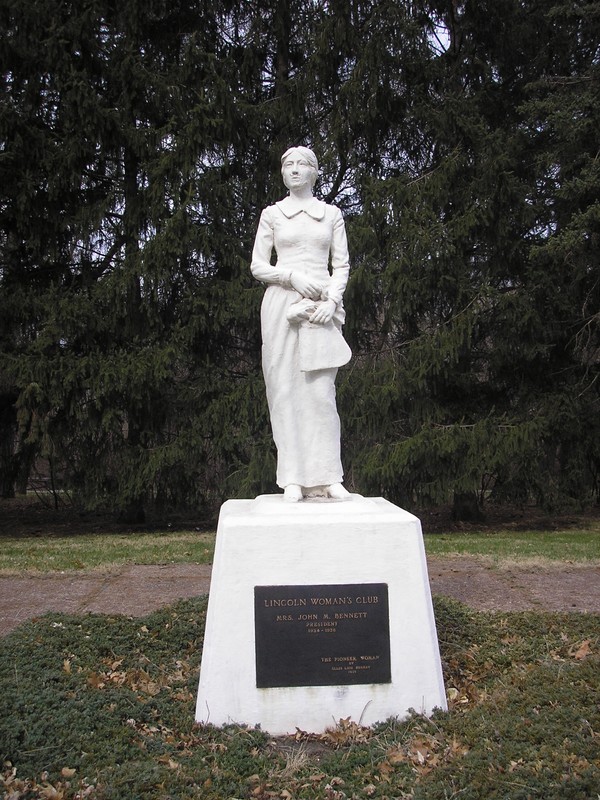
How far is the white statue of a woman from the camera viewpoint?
4.52 meters

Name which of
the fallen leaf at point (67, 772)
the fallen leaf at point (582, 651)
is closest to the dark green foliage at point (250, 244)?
the fallen leaf at point (582, 651)

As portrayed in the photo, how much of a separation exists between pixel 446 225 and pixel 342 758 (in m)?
9.26

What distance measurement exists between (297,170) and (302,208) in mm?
244

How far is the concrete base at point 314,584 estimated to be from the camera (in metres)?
3.80

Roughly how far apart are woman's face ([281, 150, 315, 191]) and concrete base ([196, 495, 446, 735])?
2.19 m

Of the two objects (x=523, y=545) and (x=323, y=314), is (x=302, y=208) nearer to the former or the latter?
(x=323, y=314)

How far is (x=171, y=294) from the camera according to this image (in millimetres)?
12367

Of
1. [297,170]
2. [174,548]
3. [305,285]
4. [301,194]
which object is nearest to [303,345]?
[305,285]

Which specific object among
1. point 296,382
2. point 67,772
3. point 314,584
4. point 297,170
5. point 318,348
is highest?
point 297,170

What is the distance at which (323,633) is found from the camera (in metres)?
3.86

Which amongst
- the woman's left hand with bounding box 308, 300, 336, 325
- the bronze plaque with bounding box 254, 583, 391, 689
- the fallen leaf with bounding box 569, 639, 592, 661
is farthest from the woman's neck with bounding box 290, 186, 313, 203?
Answer: the fallen leaf with bounding box 569, 639, 592, 661

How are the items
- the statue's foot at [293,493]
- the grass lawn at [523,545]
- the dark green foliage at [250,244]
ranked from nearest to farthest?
the statue's foot at [293,493] → the grass lawn at [523,545] → the dark green foliage at [250,244]

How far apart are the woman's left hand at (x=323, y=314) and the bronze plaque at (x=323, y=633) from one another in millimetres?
1578

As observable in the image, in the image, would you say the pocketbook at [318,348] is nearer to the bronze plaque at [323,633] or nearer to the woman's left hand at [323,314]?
the woman's left hand at [323,314]
